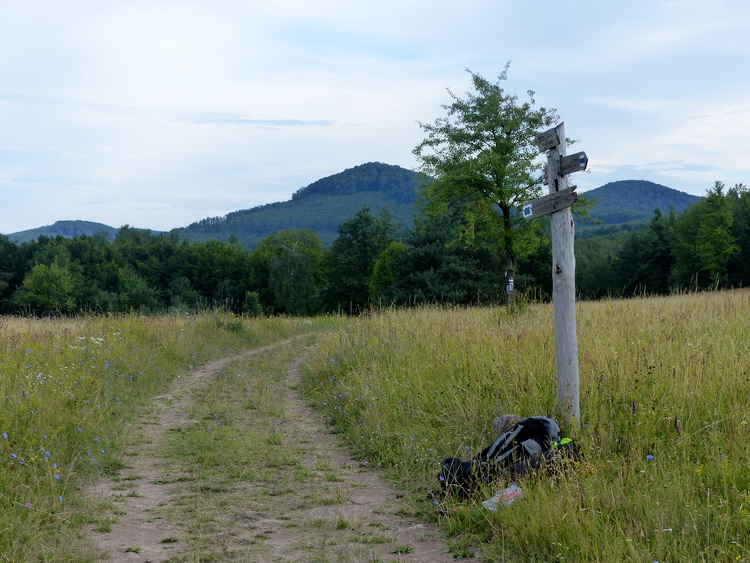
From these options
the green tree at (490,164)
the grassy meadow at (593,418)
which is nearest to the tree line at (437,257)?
the green tree at (490,164)

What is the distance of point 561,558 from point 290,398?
7240 mm

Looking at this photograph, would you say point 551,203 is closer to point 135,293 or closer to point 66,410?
point 66,410

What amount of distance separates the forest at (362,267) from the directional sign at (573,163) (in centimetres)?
1610

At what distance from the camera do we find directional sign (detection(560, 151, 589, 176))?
514 centimetres

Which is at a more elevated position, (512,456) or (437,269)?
(437,269)

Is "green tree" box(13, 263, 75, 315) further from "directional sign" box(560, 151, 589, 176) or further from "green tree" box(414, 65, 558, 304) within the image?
"directional sign" box(560, 151, 589, 176)

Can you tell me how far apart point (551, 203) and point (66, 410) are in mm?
5587

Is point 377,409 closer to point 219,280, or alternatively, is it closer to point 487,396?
point 487,396

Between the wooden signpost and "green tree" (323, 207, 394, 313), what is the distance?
60243mm

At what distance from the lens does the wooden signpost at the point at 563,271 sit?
5.40m

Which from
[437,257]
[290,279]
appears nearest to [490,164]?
[437,257]

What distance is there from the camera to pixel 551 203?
5.39m

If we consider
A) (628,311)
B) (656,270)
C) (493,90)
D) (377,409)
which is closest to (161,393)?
(377,409)

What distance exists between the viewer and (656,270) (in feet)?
211
